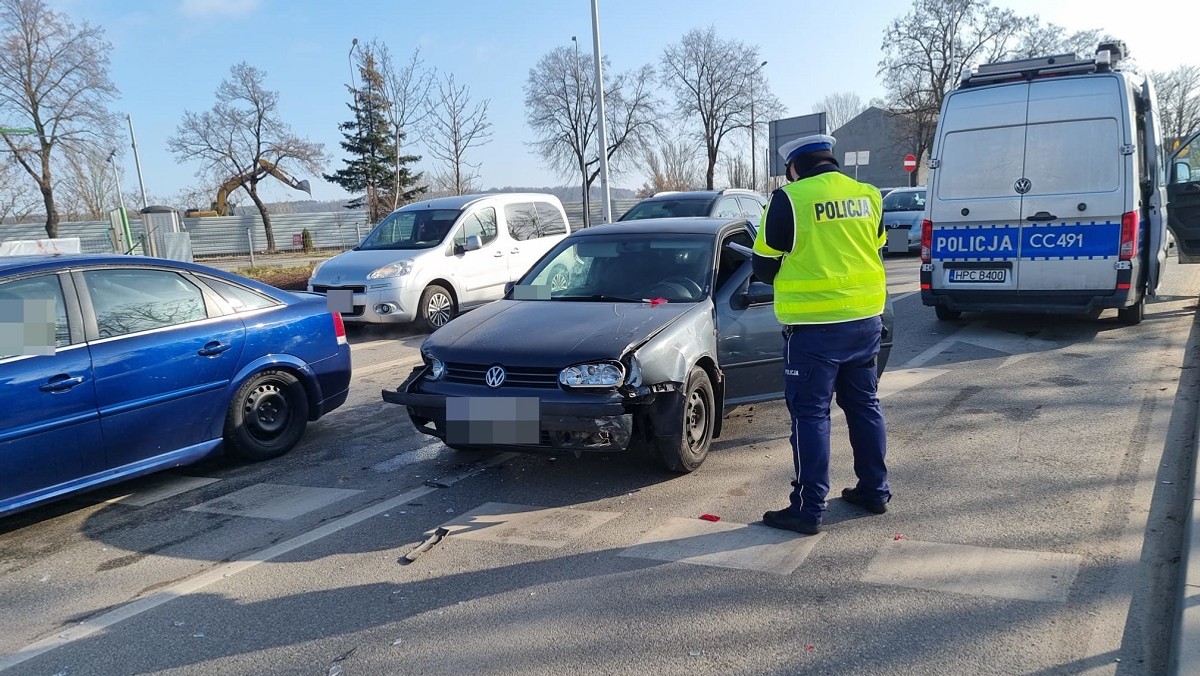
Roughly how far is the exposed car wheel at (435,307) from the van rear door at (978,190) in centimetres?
606

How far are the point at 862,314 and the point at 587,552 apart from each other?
173 centimetres

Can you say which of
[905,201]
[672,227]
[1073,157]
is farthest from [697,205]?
[905,201]

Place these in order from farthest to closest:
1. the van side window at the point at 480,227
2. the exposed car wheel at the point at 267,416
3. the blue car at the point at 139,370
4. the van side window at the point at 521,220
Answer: the van side window at the point at 521,220
the van side window at the point at 480,227
the exposed car wheel at the point at 267,416
the blue car at the point at 139,370

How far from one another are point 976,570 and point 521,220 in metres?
9.64

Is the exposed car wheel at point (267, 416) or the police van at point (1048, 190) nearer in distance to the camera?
the exposed car wheel at point (267, 416)

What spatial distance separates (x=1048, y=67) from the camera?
28.1ft

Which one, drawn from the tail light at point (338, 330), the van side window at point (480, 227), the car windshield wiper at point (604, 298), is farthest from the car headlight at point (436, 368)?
the van side window at point (480, 227)

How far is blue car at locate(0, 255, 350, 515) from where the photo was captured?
428cm

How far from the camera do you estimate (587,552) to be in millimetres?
3912

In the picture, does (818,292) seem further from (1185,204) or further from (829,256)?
(1185,204)

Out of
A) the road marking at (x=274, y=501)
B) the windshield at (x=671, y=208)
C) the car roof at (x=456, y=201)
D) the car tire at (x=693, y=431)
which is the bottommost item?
the road marking at (x=274, y=501)

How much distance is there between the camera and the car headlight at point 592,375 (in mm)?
4445

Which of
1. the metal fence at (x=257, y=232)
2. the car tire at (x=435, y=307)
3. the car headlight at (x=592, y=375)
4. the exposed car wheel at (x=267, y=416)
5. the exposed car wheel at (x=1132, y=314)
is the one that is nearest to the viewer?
the car headlight at (x=592, y=375)

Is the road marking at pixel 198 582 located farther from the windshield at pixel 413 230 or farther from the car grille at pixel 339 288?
the windshield at pixel 413 230
